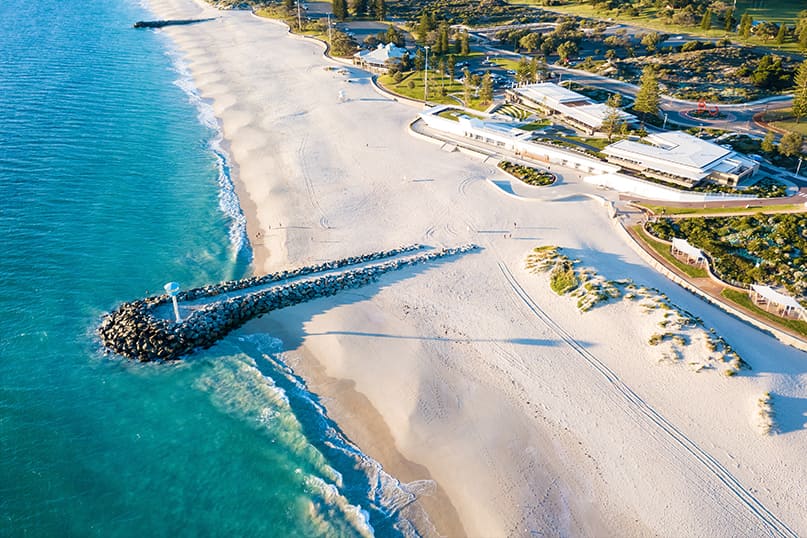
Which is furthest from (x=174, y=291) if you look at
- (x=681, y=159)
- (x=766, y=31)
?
(x=766, y=31)

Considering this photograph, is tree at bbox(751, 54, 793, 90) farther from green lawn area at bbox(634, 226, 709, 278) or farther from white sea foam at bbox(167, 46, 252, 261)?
white sea foam at bbox(167, 46, 252, 261)

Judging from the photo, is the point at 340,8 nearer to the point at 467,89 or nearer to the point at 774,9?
the point at 467,89

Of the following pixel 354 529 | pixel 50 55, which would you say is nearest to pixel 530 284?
pixel 354 529

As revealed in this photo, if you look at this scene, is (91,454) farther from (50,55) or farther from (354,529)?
(50,55)

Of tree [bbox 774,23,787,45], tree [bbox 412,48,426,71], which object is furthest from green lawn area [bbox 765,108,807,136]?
tree [bbox 412,48,426,71]

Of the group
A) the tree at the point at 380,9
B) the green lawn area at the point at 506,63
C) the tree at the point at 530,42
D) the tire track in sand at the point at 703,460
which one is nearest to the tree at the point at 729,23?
the tree at the point at 530,42
